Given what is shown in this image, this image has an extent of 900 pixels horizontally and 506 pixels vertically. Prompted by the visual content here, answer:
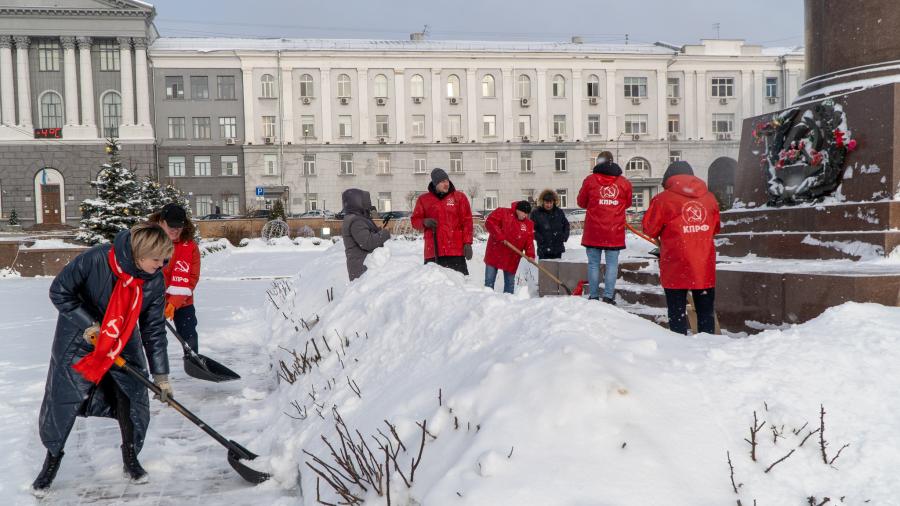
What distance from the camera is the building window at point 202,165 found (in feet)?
166

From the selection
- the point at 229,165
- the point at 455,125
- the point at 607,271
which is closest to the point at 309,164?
the point at 229,165

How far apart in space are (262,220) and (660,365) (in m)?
33.3

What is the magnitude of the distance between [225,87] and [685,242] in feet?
164

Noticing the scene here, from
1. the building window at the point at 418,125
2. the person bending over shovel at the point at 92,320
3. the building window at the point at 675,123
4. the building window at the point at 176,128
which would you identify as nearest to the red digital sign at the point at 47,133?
the building window at the point at 176,128

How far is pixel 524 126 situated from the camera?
5362 centimetres

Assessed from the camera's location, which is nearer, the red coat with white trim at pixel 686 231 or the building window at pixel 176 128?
the red coat with white trim at pixel 686 231

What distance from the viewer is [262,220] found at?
34938mm

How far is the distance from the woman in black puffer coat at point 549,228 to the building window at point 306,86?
43.7 m

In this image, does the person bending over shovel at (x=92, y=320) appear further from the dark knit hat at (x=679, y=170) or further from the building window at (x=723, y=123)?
the building window at (x=723, y=123)

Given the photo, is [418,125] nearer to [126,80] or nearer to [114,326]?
[126,80]

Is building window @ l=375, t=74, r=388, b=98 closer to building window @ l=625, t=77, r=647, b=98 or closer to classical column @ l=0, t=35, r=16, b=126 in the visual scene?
building window @ l=625, t=77, r=647, b=98

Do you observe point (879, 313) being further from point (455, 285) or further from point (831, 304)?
point (455, 285)

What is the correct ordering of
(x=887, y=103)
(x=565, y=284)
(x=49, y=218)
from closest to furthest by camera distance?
(x=887, y=103), (x=565, y=284), (x=49, y=218)

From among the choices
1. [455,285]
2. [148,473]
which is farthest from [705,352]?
[148,473]
